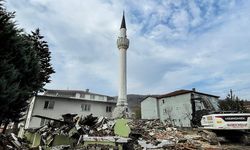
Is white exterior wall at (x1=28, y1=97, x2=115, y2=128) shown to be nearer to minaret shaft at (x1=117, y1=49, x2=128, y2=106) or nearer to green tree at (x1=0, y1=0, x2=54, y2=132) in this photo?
minaret shaft at (x1=117, y1=49, x2=128, y2=106)

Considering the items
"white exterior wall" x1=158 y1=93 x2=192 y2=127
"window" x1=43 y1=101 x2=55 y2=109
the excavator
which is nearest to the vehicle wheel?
the excavator

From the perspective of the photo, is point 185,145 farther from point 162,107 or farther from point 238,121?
point 162,107

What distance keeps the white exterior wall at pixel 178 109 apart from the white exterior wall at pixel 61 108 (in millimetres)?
9988

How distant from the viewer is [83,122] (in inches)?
640

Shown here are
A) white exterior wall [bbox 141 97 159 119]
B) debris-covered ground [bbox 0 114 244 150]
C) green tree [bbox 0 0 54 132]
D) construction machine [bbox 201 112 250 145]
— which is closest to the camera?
green tree [bbox 0 0 54 132]

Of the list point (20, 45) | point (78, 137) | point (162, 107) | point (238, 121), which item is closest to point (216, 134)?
point (238, 121)

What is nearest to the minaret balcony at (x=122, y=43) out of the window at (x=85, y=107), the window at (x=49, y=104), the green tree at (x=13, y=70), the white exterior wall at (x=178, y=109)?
the white exterior wall at (x=178, y=109)

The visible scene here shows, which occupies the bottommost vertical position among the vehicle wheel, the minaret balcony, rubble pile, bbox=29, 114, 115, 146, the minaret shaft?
the vehicle wheel

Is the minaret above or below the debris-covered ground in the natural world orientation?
above

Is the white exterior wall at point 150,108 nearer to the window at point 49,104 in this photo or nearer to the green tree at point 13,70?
the window at point 49,104

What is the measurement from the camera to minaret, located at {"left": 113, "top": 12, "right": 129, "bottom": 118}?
109ft

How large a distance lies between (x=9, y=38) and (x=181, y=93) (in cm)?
2810

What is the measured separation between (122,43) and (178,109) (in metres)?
15.9

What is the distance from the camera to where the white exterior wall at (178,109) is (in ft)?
106
